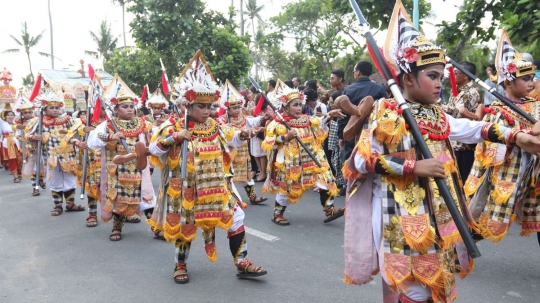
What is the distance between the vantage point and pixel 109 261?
18.5 ft

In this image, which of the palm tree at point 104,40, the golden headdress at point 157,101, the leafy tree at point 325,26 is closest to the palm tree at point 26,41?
the palm tree at point 104,40

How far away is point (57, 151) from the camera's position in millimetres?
8328

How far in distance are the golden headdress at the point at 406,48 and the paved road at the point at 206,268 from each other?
2.27 m

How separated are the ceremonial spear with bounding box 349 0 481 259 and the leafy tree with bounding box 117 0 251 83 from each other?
14443mm

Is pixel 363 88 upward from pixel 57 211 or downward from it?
upward

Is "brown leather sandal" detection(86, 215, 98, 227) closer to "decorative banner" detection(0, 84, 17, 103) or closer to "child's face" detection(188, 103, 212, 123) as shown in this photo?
"child's face" detection(188, 103, 212, 123)

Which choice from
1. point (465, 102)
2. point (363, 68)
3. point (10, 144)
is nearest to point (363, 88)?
point (363, 68)

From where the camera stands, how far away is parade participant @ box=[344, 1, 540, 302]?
110 inches

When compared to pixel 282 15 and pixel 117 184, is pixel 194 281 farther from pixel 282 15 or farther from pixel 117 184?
pixel 282 15

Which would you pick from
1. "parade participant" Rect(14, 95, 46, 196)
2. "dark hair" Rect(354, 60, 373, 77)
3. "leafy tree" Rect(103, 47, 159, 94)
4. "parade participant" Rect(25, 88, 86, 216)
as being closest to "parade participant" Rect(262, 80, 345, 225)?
"dark hair" Rect(354, 60, 373, 77)

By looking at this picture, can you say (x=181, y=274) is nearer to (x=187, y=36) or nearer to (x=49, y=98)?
(x=49, y=98)

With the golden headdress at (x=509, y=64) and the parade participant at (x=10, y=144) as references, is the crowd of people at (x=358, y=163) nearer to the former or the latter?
the golden headdress at (x=509, y=64)

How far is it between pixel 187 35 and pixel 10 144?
703cm

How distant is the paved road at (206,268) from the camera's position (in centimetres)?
443
